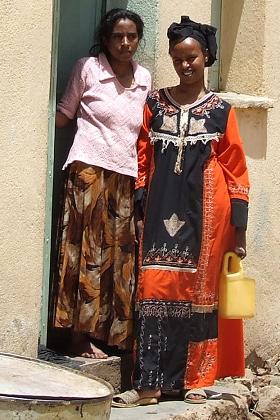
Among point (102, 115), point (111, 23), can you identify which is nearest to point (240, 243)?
point (102, 115)

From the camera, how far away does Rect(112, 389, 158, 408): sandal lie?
554cm

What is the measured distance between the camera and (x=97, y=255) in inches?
222

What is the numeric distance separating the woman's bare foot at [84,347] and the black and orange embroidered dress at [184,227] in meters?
0.26

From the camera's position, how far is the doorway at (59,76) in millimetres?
5574

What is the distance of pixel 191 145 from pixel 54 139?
762 millimetres

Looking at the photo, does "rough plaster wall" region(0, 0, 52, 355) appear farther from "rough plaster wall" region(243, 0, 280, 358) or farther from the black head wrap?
"rough plaster wall" region(243, 0, 280, 358)

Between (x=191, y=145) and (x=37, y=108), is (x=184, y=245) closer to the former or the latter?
(x=191, y=145)

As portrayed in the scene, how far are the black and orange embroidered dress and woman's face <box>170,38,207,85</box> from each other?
153 mm

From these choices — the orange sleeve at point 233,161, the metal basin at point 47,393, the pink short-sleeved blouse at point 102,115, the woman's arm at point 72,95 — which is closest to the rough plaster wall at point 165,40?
the pink short-sleeved blouse at point 102,115

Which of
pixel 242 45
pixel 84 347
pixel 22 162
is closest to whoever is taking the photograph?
pixel 22 162

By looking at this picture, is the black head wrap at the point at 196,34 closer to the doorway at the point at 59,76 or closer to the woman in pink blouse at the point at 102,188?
the woman in pink blouse at the point at 102,188

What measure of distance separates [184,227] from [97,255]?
0.48 metres

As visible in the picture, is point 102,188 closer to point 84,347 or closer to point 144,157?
point 144,157

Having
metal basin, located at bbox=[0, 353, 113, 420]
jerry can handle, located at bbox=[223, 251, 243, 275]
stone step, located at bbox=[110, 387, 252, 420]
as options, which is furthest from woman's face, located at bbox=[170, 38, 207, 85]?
metal basin, located at bbox=[0, 353, 113, 420]
